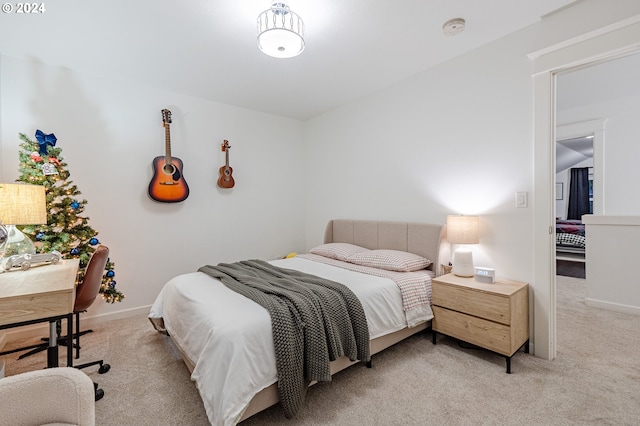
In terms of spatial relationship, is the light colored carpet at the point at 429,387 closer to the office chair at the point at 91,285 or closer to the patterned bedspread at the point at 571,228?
the office chair at the point at 91,285

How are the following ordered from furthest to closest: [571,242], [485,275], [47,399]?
[571,242]
[485,275]
[47,399]

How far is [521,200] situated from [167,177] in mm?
3512

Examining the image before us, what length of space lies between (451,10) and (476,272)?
6.47 ft

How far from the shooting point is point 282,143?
432 cm

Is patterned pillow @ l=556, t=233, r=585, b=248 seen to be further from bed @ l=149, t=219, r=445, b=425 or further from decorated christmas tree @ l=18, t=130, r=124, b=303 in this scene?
decorated christmas tree @ l=18, t=130, r=124, b=303

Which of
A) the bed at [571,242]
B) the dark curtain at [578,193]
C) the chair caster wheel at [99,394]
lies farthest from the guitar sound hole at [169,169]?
the dark curtain at [578,193]

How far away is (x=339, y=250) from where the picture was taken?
321 centimetres

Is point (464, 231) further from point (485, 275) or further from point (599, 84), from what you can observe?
point (599, 84)

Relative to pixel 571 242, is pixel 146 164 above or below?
above

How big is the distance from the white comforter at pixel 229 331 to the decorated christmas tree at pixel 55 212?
956mm

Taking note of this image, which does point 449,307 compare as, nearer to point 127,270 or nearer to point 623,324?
point 623,324

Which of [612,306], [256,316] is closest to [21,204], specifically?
[256,316]

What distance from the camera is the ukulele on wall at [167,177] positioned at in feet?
10.4

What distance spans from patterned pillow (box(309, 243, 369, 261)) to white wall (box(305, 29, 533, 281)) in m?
0.50
